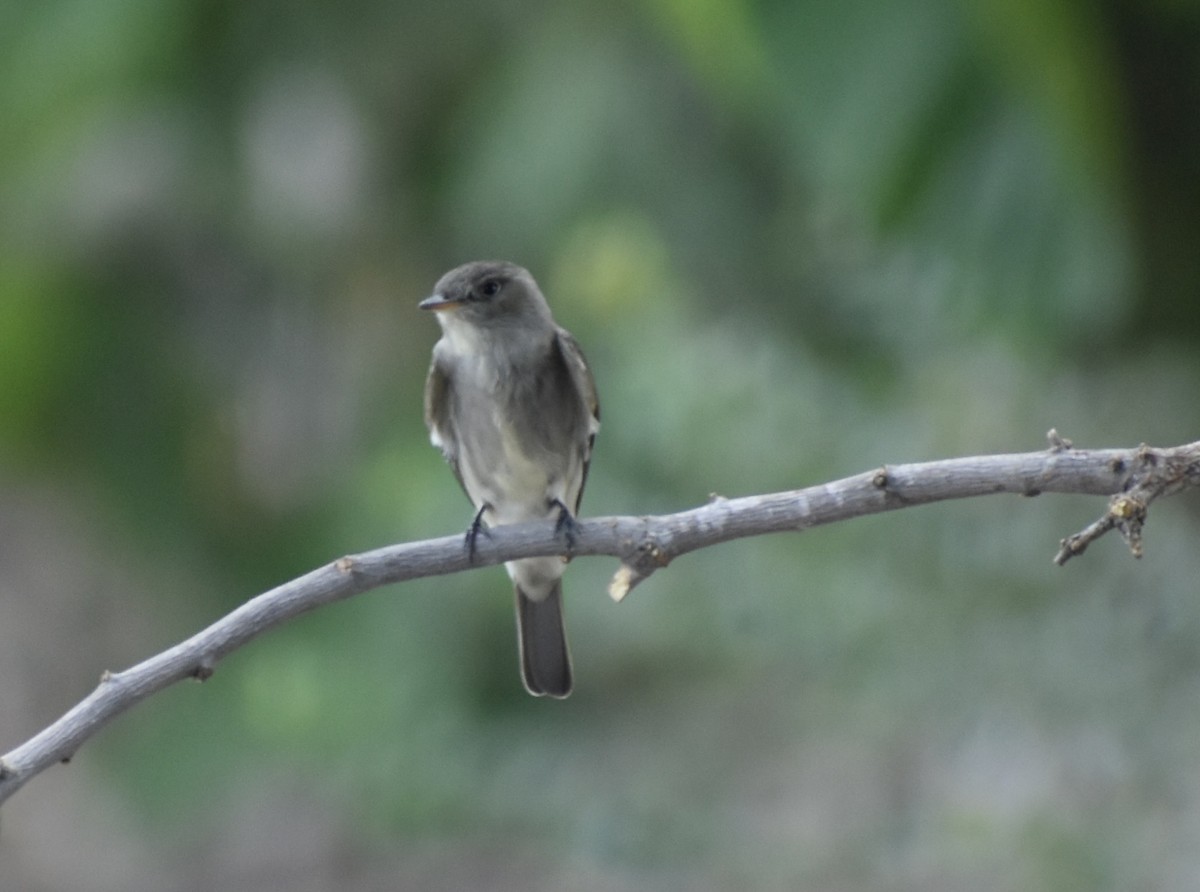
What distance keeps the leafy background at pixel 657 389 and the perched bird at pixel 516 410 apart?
0.36 feet

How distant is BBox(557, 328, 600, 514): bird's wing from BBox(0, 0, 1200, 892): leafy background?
81 mm

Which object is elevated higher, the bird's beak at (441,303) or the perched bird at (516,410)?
the bird's beak at (441,303)

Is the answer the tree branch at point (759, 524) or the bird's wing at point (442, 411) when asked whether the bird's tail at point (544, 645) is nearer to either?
the bird's wing at point (442, 411)

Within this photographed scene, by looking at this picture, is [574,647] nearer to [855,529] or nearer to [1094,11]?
[855,529]

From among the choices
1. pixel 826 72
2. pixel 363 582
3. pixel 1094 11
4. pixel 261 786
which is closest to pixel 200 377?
pixel 261 786

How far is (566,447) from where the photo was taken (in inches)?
147

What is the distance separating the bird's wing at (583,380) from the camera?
3.68 meters

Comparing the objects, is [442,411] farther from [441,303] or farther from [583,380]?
[583,380]

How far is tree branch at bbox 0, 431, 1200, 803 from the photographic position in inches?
78.9

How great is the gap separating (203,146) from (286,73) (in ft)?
1.20

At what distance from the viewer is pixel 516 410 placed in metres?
3.71

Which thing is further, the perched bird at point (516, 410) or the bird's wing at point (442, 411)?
the bird's wing at point (442, 411)

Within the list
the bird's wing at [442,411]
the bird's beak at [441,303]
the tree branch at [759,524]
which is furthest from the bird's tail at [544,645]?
the tree branch at [759,524]

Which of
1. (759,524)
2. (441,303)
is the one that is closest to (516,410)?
(441,303)
